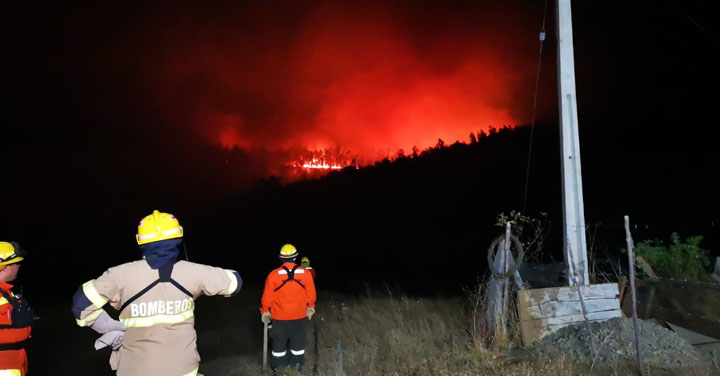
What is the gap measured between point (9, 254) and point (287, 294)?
3.48m

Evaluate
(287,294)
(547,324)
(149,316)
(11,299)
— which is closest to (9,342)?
(11,299)

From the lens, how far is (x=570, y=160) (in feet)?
23.3

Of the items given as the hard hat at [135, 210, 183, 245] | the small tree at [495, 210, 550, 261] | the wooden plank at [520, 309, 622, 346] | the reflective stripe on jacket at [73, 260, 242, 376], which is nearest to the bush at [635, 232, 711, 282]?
the small tree at [495, 210, 550, 261]

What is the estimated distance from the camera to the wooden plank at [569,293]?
242 inches

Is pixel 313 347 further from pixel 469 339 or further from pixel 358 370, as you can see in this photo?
pixel 469 339

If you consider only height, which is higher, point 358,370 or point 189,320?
point 189,320

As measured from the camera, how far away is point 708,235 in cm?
1138

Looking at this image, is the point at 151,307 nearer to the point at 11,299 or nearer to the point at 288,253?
the point at 11,299

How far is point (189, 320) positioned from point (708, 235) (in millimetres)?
13024

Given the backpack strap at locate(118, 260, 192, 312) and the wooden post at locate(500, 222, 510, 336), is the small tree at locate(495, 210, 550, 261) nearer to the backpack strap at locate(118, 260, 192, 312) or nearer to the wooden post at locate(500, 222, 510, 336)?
the wooden post at locate(500, 222, 510, 336)

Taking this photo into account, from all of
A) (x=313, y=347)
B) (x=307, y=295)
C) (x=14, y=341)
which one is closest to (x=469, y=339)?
(x=307, y=295)

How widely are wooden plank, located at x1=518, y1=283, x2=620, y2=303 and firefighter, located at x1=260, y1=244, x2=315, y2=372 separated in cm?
309

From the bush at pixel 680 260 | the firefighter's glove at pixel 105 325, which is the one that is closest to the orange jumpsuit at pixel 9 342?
the firefighter's glove at pixel 105 325

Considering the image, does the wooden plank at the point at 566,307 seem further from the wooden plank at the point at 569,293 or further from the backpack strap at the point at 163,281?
the backpack strap at the point at 163,281
